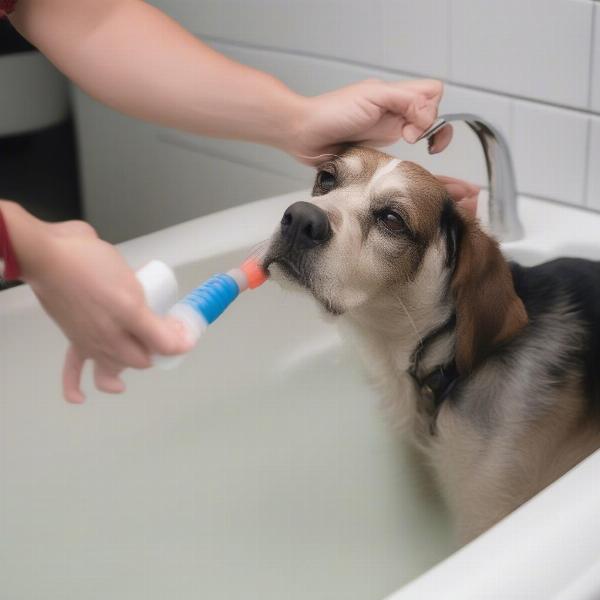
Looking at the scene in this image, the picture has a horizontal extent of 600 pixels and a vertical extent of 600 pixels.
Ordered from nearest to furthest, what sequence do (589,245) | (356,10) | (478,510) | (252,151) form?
(478,510)
(589,245)
(356,10)
(252,151)

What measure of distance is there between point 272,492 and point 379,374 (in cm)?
31

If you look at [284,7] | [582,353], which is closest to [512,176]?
[582,353]

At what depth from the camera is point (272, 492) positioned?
1.45 m

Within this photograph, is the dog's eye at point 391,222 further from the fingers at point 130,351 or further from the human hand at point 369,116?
the fingers at point 130,351

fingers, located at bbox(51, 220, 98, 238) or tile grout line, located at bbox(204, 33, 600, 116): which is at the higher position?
fingers, located at bbox(51, 220, 98, 238)

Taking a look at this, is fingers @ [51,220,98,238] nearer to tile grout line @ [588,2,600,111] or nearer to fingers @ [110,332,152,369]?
fingers @ [110,332,152,369]

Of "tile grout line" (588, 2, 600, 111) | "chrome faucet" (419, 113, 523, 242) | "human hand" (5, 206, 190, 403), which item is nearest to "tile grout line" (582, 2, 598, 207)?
"tile grout line" (588, 2, 600, 111)

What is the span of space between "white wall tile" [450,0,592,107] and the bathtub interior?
432 mm

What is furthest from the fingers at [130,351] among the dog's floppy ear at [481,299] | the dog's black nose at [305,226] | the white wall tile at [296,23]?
the white wall tile at [296,23]

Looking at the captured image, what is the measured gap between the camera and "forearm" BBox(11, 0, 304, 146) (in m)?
1.21

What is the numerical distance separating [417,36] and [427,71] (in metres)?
0.05

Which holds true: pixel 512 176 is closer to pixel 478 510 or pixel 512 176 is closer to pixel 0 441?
pixel 478 510

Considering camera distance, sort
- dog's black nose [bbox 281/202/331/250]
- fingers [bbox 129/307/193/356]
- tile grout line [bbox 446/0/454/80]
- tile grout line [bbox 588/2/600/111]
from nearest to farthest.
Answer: fingers [bbox 129/307/193/356] < dog's black nose [bbox 281/202/331/250] < tile grout line [bbox 588/2/600/111] < tile grout line [bbox 446/0/454/80]

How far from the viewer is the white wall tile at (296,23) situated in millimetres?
1537
